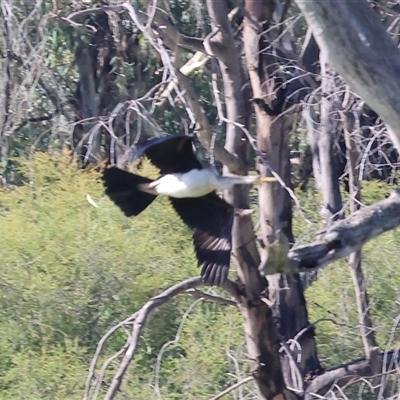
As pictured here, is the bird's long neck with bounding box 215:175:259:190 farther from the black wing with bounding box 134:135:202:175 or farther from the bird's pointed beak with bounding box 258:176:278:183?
the black wing with bounding box 134:135:202:175

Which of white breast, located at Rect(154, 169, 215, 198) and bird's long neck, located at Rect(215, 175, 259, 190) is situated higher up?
white breast, located at Rect(154, 169, 215, 198)

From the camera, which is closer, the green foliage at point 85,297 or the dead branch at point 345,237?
the dead branch at point 345,237

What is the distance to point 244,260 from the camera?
12.1 feet

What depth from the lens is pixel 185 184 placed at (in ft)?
12.4

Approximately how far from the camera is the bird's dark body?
3.56 m

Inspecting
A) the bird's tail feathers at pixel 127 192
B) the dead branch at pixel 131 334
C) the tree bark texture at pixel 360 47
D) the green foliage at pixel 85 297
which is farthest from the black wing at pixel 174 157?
the green foliage at pixel 85 297

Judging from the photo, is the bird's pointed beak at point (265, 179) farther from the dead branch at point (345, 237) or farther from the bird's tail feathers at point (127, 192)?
the dead branch at point (345, 237)

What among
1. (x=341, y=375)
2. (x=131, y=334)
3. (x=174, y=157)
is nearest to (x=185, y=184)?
(x=174, y=157)

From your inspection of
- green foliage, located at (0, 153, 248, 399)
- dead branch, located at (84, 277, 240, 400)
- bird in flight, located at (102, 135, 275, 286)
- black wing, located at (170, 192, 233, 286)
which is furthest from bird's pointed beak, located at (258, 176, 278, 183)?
green foliage, located at (0, 153, 248, 399)

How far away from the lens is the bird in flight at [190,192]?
142 inches

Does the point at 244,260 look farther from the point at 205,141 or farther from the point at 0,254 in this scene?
the point at 0,254

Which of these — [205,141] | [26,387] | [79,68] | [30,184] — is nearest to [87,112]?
[79,68]

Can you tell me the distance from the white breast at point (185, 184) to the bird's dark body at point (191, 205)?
0.03m

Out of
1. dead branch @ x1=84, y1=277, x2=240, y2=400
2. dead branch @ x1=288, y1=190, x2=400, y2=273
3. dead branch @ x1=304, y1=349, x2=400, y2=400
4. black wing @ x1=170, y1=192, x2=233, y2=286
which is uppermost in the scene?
black wing @ x1=170, y1=192, x2=233, y2=286
